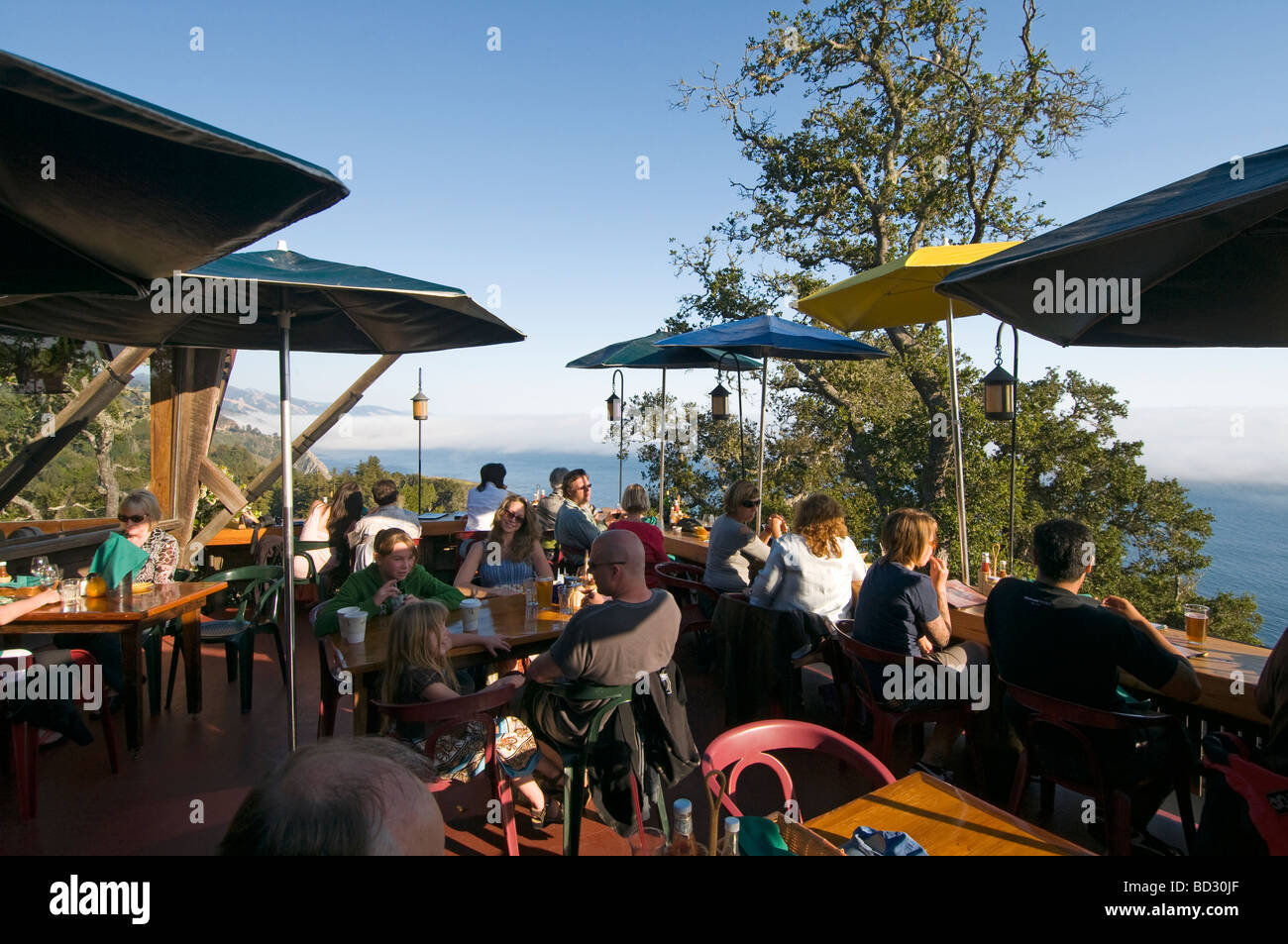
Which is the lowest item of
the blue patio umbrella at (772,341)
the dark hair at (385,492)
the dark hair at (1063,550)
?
the dark hair at (1063,550)

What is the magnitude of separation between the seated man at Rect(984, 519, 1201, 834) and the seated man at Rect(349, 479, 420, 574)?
13.2 feet

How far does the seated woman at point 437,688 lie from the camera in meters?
2.66

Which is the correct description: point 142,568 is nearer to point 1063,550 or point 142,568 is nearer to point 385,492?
point 385,492

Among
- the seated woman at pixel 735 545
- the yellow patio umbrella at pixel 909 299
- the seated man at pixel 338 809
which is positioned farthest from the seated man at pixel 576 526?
the seated man at pixel 338 809

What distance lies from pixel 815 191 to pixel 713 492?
6.90 metres

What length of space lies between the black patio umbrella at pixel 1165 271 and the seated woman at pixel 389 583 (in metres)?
2.82

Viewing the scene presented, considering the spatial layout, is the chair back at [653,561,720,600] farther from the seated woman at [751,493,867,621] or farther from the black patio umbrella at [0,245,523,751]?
the black patio umbrella at [0,245,523,751]

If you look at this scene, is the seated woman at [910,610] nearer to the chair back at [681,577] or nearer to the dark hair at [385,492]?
the chair back at [681,577]

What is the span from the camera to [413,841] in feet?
3.11

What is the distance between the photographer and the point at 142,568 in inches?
162

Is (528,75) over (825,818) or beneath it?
over

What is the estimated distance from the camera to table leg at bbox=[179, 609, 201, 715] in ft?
13.7
